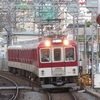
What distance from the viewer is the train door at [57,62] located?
16.3 m

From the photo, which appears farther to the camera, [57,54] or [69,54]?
[69,54]

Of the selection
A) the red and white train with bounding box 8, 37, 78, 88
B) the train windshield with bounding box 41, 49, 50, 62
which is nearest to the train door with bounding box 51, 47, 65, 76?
the red and white train with bounding box 8, 37, 78, 88

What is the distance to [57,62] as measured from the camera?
645 inches

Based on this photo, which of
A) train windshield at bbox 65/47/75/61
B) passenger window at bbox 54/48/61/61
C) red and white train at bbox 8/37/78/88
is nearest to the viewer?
red and white train at bbox 8/37/78/88

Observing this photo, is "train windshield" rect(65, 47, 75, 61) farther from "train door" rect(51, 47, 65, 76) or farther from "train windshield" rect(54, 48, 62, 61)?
"train windshield" rect(54, 48, 62, 61)

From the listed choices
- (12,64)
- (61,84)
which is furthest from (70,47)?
(12,64)

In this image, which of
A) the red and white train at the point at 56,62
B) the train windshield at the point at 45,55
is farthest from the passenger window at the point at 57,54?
the train windshield at the point at 45,55

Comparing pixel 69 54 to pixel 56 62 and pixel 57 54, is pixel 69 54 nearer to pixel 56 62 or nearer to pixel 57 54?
pixel 57 54

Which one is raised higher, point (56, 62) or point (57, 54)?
point (57, 54)

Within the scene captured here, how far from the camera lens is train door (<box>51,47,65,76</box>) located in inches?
642

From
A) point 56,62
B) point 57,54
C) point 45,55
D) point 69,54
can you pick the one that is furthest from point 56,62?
point 69,54

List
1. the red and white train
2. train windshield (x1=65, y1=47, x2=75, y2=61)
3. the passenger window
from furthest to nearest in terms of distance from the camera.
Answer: train windshield (x1=65, y1=47, x2=75, y2=61) → the passenger window → the red and white train

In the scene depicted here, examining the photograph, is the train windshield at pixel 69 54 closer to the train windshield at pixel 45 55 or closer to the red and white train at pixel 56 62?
the red and white train at pixel 56 62

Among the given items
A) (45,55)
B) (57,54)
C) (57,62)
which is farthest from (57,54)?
(45,55)
